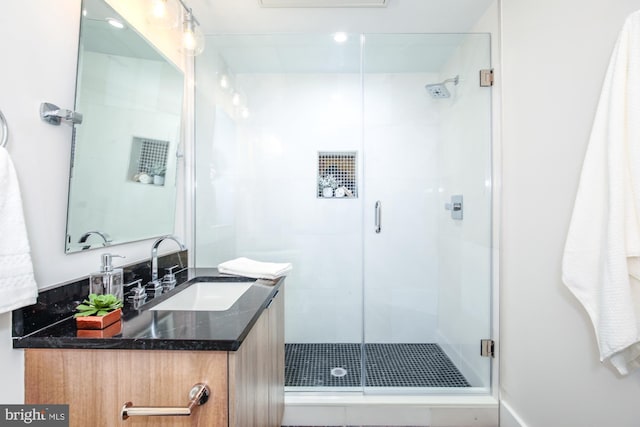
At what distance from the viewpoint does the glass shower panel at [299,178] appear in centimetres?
225

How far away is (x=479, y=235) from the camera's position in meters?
2.01

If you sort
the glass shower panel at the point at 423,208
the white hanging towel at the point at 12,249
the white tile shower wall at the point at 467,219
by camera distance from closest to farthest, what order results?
the white hanging towel at the point at 12,249 < the white tile shower wall at the point at 467,219 < the glass shower panel at the point at 423,208

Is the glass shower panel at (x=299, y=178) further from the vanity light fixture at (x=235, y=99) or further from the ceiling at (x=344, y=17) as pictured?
the ceiling at (x=344, y=17)

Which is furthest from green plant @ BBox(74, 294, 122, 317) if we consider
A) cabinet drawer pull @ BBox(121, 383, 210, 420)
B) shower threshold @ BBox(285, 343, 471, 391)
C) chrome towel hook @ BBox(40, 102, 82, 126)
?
shower threshold @ BBox(285, 343, 471, 391)

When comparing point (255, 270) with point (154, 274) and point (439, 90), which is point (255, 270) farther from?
point (439, 90)

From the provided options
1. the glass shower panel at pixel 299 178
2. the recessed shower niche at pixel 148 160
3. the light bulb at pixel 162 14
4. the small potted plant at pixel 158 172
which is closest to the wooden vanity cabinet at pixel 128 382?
the recessed shower niche at pixel 148 160

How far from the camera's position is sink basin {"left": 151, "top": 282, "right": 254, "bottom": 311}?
1.33 metres

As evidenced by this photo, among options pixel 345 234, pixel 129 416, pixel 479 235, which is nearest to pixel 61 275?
pixel 129 416

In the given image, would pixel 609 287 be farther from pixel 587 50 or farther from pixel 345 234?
pixel 345 234

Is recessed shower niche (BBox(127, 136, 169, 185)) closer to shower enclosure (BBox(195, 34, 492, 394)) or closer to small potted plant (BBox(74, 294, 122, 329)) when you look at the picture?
shower enclosure (BBox(195, 34, 492, 394))

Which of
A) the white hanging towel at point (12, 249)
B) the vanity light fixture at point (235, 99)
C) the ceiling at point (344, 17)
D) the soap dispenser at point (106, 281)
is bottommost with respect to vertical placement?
the soap dispenser at point (106, 281)

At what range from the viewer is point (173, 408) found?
0.82m

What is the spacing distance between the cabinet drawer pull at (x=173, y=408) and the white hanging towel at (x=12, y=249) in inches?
15.4

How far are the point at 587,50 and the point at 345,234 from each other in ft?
5.68
